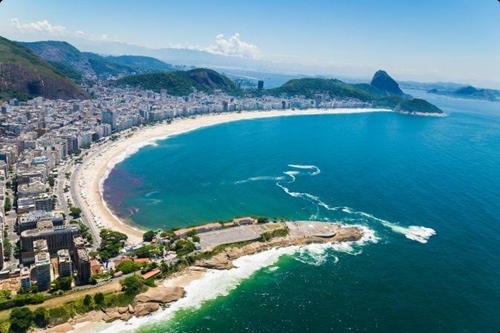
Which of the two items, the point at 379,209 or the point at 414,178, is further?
the point at 414,178

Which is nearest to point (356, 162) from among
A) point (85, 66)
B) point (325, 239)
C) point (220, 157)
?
point (220, 157)

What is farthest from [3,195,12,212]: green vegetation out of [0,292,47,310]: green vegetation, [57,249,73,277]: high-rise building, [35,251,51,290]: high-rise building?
[0,292,47,310]: green vegetation

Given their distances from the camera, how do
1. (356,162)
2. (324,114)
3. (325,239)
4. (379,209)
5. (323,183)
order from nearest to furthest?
(325,239), (379,209), (323,183), (356,162), (324,114)

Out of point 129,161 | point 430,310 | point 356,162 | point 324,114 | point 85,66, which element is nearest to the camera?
point 430,310

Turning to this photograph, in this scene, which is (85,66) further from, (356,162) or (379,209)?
(379,209)

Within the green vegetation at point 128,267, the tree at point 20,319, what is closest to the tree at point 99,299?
the green vegetation at point 128,267

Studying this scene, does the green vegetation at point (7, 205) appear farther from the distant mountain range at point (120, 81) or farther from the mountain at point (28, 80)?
the distant mountain range at point (120, 81)
